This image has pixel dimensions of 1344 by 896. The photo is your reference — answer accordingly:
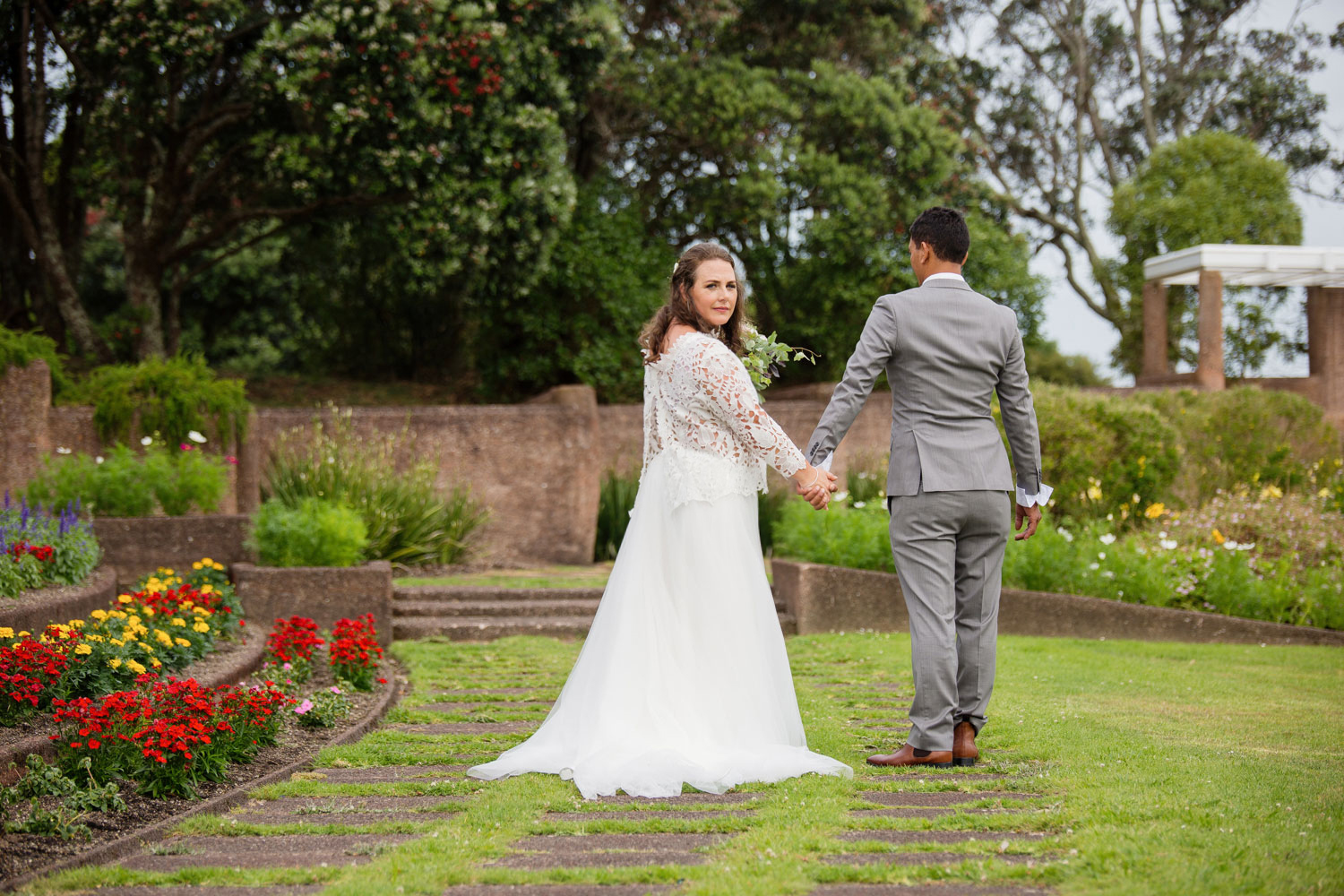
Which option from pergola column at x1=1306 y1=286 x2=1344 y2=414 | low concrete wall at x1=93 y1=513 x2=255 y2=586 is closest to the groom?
low concrete wall at x1=93 y1=513 x2=255 y2=586

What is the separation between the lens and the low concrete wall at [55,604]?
5.68m

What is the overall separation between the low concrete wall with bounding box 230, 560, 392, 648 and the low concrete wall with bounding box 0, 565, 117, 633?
967 mm

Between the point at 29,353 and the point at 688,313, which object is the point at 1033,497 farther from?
the point at 29,353

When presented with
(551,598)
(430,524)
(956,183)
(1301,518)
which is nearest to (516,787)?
(551,598)

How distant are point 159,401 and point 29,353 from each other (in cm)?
117

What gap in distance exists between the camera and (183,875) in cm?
322

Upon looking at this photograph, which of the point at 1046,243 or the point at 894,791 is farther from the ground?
the point at 1046,243

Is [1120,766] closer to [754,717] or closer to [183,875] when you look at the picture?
[754,717]

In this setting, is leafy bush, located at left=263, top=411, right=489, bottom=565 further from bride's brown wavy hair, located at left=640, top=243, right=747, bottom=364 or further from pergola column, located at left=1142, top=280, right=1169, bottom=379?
pergola column, located at left=1142, top=280, right=1169, bottom=379

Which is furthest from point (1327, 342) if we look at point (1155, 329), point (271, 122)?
point (271, 122)

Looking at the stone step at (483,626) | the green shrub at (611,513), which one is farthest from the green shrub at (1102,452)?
the green shrub at (611,513)

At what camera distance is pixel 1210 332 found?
1694 centimetres

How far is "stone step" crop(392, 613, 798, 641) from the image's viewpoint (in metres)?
8.67

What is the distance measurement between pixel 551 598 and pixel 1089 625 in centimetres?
396
